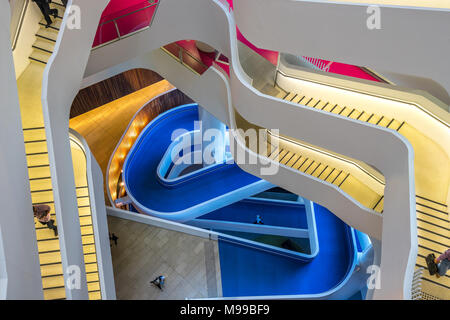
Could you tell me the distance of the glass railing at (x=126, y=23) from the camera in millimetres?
9789

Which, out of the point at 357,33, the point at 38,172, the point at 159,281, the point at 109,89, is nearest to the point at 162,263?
the point at 159,281

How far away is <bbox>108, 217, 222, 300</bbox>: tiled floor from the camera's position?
41.2 feet

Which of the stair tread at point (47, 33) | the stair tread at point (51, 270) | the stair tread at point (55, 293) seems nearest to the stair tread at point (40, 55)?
the stair tread at point (47, 33)

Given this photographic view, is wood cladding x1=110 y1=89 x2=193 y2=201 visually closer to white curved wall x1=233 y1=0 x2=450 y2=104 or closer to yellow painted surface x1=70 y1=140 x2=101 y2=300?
yellow painted surface x1=70 y1=140 x2=101 y2=300

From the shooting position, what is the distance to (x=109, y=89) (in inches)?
674

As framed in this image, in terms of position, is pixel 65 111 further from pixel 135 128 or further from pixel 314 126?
pixel 135 128

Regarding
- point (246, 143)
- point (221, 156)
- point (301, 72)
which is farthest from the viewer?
point (221, 156)

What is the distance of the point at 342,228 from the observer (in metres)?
15.8

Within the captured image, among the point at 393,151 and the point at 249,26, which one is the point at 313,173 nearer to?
the point at 393,151

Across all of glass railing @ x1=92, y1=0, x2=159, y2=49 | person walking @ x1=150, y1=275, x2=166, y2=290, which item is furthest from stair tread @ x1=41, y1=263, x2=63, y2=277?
glass railing @ x1=92, y1=0, x2=159, y2=49

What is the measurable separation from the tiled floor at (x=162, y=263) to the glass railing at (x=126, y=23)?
278 inches

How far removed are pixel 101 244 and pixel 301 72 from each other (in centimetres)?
696

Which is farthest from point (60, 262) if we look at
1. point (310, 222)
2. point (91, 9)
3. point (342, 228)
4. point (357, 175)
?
point (342, 228)

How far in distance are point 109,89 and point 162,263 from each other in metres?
8.51
